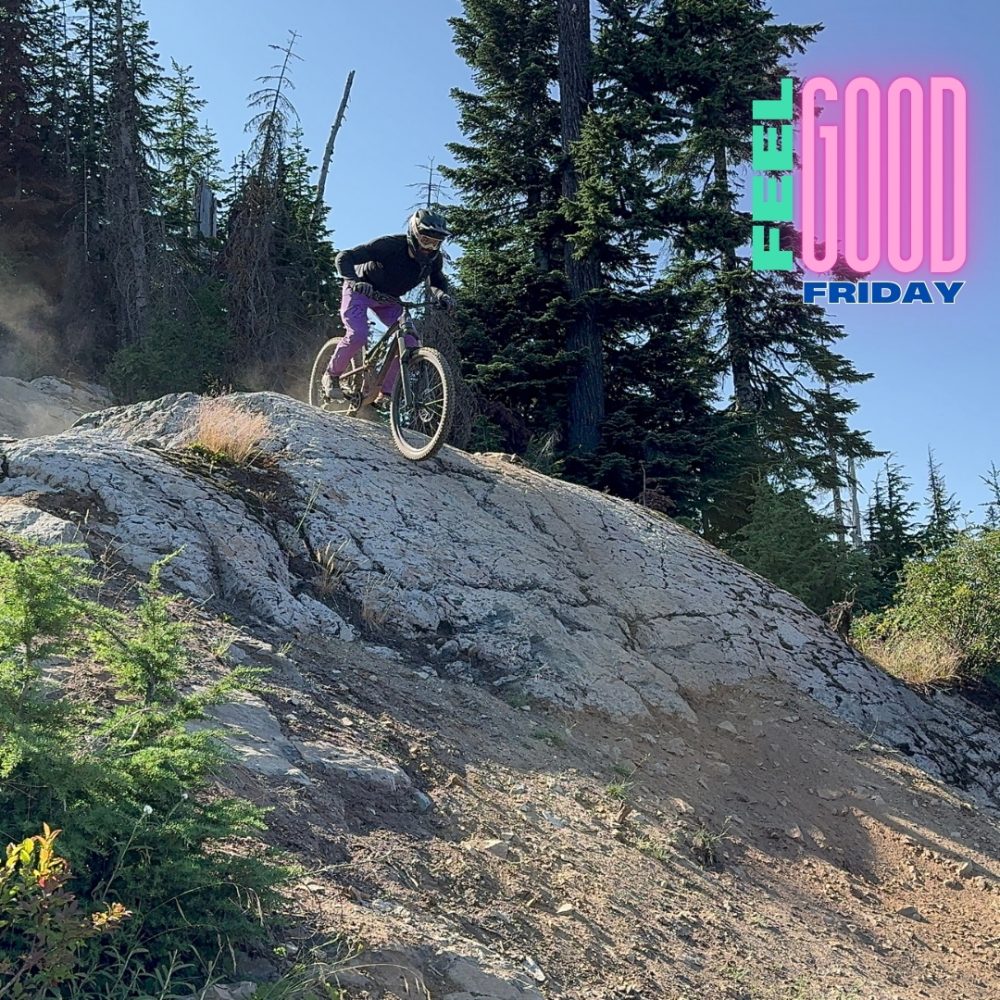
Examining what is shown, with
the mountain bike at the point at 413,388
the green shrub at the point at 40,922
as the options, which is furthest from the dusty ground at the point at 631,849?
the mountain bike at the point at 413,388

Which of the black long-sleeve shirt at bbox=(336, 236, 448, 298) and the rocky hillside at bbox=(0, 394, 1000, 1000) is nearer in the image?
the rocky hillside at bbox=(0, 394, 1000, 1000)

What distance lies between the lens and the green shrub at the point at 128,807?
8.68 feet

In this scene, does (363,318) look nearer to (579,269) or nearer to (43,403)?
(579,269)

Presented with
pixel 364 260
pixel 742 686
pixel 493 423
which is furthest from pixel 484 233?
pixel 742 686

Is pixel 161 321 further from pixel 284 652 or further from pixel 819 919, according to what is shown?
pixel 819 919

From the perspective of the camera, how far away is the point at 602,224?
16.2 m

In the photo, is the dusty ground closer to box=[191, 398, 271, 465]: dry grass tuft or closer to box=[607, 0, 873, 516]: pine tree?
box=[191, 398, 271, 465]: dry grass tuft

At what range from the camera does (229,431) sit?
290 inches

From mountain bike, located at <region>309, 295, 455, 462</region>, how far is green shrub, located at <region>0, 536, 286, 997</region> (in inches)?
183

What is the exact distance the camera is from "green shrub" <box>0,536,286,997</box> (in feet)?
8.68

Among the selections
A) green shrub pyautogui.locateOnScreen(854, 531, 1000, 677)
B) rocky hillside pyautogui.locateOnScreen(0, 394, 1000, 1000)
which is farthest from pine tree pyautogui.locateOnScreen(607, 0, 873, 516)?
rocky hillside pyautogui.locateOnScreen(0, 394, 1000, 1000)

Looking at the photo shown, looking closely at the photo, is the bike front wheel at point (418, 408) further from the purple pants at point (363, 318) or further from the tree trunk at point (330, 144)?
the tree trunk at point (330, 144)

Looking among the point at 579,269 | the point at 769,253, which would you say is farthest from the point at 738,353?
the point at 579,269

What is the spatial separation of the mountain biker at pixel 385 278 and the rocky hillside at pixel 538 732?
859mm
